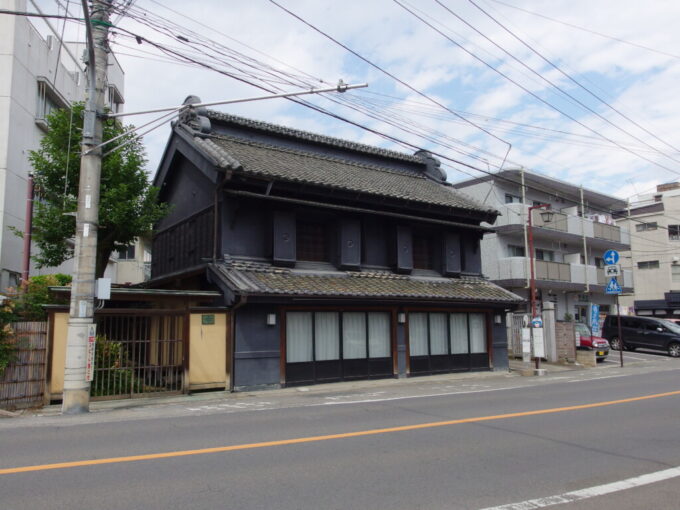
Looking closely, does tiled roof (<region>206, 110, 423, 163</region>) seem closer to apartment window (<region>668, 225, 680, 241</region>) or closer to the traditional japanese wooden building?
the traditional japanese wooden building

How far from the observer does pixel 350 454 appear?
7.11 m

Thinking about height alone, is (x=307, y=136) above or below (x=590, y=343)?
above

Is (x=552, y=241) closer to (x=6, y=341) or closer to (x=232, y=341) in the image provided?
(x=232, y=341)

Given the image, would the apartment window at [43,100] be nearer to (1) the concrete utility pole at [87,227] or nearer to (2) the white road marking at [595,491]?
(1) the concrete utility pole at [87,227]

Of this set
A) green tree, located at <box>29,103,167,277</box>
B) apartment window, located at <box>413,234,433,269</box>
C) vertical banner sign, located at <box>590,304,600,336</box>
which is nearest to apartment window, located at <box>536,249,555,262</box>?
vertical banner sign, located at <box>590,304,600,336</box>

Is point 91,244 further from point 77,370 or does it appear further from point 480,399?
point 480,399

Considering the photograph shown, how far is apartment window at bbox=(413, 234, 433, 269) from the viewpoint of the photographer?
68.7ft

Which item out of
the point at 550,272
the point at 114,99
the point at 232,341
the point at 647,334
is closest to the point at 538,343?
the point at 232,341

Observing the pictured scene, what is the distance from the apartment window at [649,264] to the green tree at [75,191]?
1769 inches

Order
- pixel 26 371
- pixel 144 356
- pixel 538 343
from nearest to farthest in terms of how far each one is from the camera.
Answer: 1. pixel 26 371
2. pixel 144 356
3. pixel 538 343

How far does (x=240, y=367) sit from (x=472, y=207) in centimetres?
1128

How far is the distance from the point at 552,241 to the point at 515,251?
3.69m

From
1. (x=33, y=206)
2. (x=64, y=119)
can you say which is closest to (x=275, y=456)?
(x=64, y=119)

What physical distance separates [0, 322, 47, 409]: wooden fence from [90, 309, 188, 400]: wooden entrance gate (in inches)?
48.3
